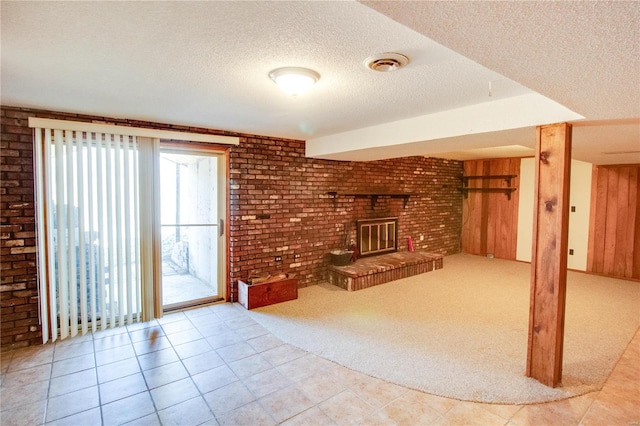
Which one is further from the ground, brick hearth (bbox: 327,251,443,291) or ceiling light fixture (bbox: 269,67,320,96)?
ceiling light fixture (bbox: 269,67,320,96)

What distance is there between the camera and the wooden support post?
2385 mm


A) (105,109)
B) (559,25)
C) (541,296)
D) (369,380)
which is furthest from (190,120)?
(541,296)

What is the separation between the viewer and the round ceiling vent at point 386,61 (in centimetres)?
176

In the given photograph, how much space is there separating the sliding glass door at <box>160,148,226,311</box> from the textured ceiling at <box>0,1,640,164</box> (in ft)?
3.50

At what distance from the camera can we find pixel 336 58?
71.3 inches

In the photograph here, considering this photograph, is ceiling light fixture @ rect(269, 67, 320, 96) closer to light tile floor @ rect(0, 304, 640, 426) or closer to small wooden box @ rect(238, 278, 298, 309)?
light tile floor @ rect(0, 304, 640, 426)

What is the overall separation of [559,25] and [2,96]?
366 cm

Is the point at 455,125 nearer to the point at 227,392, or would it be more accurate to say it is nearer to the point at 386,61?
the point at 386,61

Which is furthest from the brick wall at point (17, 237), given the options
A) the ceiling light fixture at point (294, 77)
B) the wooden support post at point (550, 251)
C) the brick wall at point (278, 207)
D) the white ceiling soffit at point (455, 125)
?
the wooden support post at point (550, 251)

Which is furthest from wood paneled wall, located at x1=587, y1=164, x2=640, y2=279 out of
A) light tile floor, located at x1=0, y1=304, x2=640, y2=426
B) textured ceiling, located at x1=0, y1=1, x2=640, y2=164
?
textured ceiling, located at x1=0, y1=1, x2=640, y2=164

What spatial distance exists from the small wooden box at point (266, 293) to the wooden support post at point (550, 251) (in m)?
2.64

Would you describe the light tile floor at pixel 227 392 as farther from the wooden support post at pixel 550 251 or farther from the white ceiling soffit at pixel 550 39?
the white ceiling soffit at pixel 550 39

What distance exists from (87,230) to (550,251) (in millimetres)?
4100

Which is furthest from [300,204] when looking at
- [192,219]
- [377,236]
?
[377,236]
